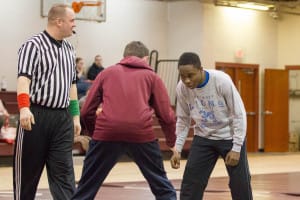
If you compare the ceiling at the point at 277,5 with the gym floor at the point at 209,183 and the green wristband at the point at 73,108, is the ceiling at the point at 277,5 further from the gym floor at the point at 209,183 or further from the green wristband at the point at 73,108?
the green wristband at the point at 73,108

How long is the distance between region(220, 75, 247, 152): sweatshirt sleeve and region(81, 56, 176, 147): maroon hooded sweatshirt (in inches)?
20.8

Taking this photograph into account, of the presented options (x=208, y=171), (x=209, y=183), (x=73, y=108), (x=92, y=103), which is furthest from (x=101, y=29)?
(x=208, y=171)

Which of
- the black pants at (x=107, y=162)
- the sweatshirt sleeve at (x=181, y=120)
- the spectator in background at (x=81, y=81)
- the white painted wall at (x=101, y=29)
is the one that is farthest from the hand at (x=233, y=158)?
the white painted wall at (x=101, y=29)

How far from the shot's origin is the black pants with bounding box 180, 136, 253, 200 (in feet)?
19.6

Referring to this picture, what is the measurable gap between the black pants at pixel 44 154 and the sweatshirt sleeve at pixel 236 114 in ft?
4.42

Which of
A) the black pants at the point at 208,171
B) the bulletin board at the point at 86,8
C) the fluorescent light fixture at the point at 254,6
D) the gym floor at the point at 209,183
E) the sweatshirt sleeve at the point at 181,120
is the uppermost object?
the fluorescent light fixture at the point at 254,6

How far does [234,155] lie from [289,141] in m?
18.2

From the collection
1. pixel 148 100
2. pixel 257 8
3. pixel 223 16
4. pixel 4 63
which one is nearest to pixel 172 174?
pixel 4 63

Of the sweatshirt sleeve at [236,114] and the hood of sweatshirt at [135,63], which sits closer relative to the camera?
the sweatshirt sleeve at [236,114]

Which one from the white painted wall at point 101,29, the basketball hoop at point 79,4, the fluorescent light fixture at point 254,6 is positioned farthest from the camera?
the fluorescent light fixture at point 254,6

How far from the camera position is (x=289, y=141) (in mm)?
23688

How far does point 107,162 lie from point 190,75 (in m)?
1.01

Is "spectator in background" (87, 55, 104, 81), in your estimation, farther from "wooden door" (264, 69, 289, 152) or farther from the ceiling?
"wooden door" (264, 69, 289, 152)

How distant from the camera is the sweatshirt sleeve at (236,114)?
5.91 meters
